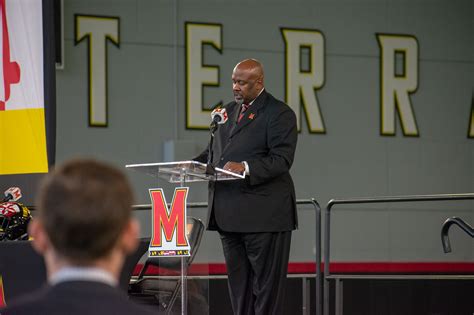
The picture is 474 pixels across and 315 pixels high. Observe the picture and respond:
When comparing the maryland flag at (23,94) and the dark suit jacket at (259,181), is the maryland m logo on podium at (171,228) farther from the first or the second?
the maryland flag at (23,94)

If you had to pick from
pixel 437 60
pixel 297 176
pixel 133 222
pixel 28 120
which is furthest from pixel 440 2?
pixel 133 222

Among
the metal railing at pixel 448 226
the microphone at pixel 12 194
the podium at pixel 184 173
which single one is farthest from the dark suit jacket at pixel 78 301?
the metal railing at pixel 448 226

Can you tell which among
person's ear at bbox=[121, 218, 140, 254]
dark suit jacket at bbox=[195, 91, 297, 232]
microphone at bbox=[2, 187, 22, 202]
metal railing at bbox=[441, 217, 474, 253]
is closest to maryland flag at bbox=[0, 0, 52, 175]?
microphone at bbox=[2, 187, 22, 202]

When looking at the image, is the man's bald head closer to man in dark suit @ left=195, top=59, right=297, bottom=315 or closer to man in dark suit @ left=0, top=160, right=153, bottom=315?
man in dark suit @ left=195, top=59, right=297, bottom=315

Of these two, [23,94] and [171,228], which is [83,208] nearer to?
[171,228]

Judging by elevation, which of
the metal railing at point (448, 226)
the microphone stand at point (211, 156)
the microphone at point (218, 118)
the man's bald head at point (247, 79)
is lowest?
the metal railing at point (448, 226)

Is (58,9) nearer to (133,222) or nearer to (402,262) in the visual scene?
(402,262)

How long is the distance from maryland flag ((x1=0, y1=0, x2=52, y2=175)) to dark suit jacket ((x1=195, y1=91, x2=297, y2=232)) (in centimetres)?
111

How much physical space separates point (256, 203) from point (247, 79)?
0.61m

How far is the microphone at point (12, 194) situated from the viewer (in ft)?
17.0

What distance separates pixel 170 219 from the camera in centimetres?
453

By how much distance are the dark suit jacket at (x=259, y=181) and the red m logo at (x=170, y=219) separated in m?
0.16

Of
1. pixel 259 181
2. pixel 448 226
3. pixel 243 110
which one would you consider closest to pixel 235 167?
pixel 259 181

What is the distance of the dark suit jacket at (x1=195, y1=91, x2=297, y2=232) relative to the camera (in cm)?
448
